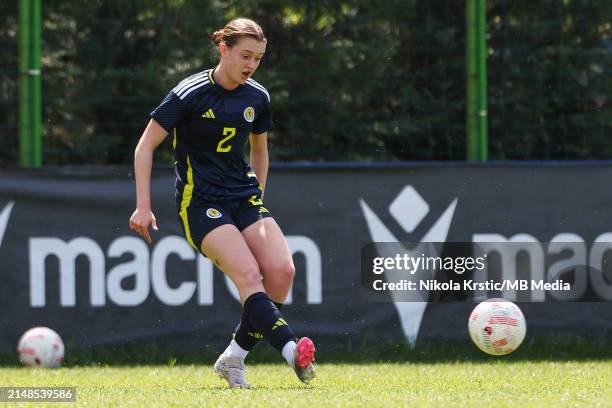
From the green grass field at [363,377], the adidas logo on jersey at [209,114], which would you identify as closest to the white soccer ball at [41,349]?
the green grass field at [363,377]

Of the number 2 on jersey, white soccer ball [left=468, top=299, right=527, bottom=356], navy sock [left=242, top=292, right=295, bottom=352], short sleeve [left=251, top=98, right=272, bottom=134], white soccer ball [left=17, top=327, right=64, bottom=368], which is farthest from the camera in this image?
white soccer ball [left=17, top=327, right=64, bottom=368]

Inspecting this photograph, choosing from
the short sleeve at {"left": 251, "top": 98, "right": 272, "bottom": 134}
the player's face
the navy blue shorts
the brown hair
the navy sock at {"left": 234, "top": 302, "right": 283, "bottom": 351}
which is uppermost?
the brown hair

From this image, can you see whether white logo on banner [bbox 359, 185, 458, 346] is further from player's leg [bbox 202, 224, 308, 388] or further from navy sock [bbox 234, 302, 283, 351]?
player's leg [bbox 202, 224, 308, 388]

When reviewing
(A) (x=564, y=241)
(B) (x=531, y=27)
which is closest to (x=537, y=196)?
(A) (x=564, y=241)

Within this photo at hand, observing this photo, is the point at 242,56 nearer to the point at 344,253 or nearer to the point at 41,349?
the point at 41,349

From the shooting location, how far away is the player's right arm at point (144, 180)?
18.3 feet

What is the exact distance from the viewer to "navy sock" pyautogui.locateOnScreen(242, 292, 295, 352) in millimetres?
5539

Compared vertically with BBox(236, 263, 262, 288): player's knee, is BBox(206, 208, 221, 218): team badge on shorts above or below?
above

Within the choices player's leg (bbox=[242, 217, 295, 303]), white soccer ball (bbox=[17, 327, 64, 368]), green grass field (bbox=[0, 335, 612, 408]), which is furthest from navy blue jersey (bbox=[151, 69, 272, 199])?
white soccer ball (bbox=[17, 327, 64, 368])

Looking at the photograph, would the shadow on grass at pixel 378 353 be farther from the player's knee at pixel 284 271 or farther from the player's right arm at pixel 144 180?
the player's right arm at pixel 144 180

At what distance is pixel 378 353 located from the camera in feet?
27.4

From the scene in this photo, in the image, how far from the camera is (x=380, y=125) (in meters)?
8.70

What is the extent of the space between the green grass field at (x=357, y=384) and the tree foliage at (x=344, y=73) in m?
1.78

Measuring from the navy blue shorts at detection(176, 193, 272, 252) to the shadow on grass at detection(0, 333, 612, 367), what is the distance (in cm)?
244
